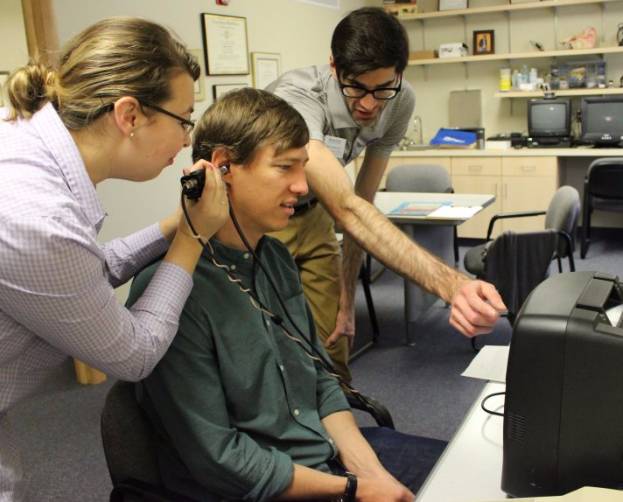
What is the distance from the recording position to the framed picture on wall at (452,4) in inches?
234

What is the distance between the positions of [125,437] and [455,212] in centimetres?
263

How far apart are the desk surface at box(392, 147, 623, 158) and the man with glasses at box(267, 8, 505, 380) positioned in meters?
3.25

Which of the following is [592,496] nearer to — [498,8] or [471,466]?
[471,466]

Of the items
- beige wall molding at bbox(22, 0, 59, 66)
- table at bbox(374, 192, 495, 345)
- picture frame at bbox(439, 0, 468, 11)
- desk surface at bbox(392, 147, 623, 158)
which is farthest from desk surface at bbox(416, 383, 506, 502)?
picture frame at bbox(439, 0, 468, 11)

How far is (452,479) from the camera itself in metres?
1.05

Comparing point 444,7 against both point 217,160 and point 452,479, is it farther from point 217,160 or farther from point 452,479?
point 452,479

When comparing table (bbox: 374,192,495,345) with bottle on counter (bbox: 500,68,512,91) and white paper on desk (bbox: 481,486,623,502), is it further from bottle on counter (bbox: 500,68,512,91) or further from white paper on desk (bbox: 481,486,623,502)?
white paper on desk (bbox: 481,486,623,502)

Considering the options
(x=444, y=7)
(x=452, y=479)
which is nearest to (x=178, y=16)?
(x=444, y=7)

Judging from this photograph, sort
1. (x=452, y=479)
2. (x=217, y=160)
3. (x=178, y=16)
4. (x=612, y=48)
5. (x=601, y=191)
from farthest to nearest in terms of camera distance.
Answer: (x=612, y=48) < (x=601, y=191) < (x=178, y=16) < (x=217, y=160) < (x=452, y=479)

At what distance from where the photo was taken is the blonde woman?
941mm

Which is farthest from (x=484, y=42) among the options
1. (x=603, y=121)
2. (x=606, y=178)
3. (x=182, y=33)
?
(x=182, y=33)

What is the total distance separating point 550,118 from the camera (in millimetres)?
5574

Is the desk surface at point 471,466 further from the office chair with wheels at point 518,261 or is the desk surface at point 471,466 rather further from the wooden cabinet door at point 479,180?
the wooden cabinet door at point 479,180

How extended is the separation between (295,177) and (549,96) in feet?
15.6
